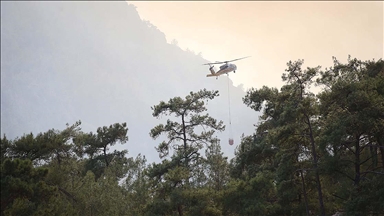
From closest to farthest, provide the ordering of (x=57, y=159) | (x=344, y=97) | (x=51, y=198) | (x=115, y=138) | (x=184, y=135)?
(x=51, y=198) < (x=344, y=97) < (x=57, y=159) < (x=184, y=135) < (x=115, y=138)

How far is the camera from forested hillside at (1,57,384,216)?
45.0ft

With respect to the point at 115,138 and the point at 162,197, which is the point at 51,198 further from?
the point at 115,138

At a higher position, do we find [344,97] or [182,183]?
[344,97]

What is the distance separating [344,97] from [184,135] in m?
13.2

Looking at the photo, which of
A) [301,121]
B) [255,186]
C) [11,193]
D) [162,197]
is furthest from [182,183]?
[11,193]

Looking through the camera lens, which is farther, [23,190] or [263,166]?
[263,166]

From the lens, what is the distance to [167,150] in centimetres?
2622

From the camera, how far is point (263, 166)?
21547 millimetres

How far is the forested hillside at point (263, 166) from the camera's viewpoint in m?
13.7

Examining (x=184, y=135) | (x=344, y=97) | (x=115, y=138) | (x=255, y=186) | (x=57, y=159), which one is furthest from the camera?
(x=115, y=138)

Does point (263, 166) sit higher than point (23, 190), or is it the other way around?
point (263, 166)

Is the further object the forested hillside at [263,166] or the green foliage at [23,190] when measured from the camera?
the forested hillside at [263,166]

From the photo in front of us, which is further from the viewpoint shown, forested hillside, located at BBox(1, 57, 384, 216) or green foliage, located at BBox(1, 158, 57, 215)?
forested hillside, located at BBox(1, 57, 384, 216)

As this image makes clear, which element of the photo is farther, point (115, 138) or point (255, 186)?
point (115, 138)
